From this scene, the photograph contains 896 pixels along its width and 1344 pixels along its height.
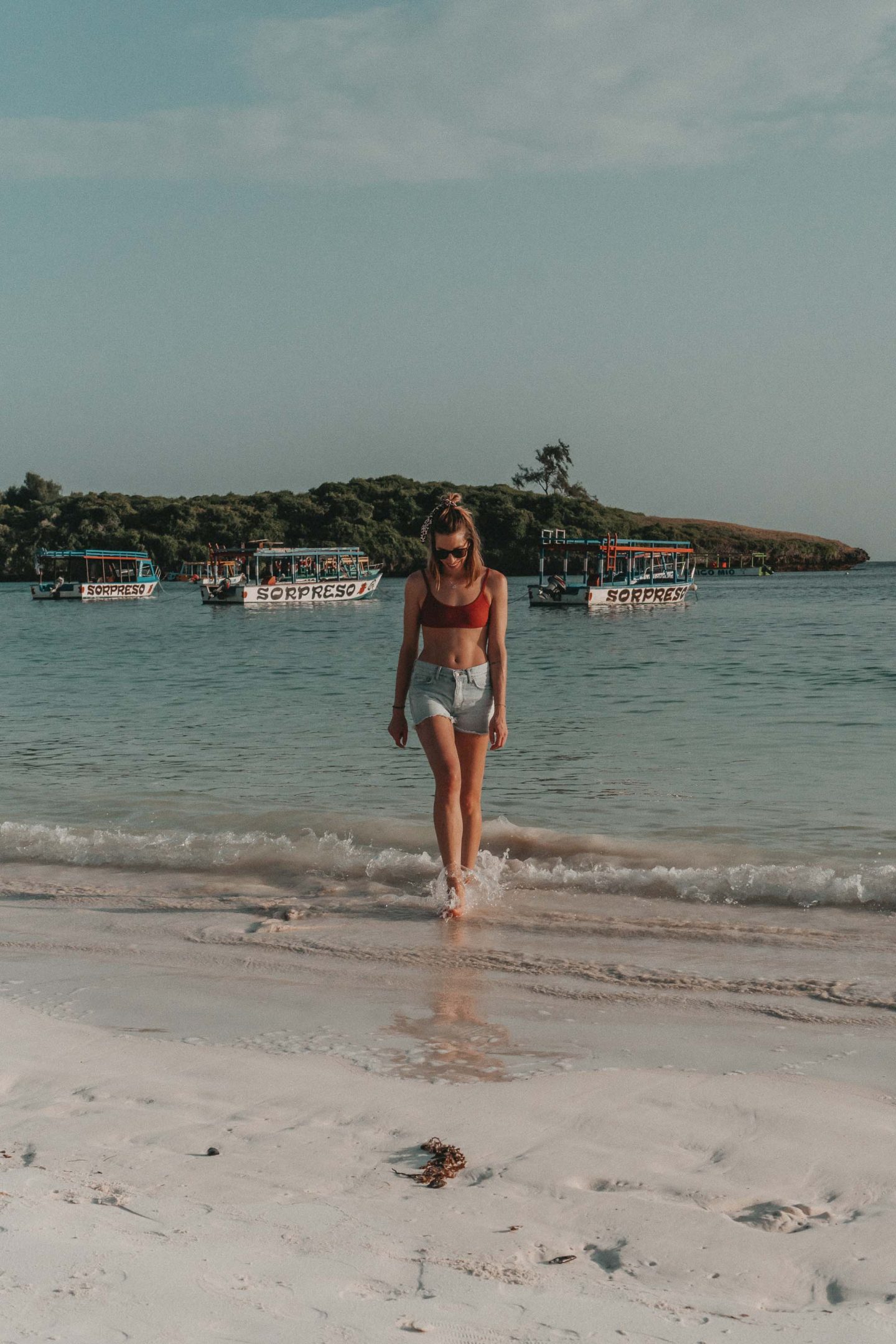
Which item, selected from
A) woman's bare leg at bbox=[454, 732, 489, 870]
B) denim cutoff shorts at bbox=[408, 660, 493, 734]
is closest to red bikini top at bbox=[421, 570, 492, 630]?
denim cutoff shorts at bbox=[408, 660, 493, 734]

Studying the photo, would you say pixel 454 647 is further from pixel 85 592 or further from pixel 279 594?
pixel 85 592

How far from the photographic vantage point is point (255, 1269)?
2.44 meters

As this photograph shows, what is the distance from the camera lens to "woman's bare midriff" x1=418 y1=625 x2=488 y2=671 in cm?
570

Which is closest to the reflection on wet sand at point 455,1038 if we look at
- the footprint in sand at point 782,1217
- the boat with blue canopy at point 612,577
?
the footprint in sand at point 782,1217

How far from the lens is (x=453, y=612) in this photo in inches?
223

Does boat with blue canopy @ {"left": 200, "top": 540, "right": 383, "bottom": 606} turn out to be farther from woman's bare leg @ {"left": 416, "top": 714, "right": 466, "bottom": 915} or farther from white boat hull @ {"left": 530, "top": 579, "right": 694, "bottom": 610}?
woman's bare leg @ {"left": 416, "top": 714, "right": 466, "bottom": 915}

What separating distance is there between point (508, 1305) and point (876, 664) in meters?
23.9

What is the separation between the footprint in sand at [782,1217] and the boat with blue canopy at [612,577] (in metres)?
55.5

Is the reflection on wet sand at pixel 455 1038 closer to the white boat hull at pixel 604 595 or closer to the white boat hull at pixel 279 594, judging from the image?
the white boat hull at pixel 604 595

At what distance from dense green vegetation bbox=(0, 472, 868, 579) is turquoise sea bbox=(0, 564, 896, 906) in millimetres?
95668

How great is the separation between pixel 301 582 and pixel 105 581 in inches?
865

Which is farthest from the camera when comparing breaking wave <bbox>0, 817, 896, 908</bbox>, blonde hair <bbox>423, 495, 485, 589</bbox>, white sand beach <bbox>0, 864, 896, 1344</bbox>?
breaking wave <bbox>0, 817, 896, 908</bbox>

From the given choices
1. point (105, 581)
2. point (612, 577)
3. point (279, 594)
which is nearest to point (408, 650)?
point (612, 577)

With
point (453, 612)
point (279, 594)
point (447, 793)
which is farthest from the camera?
point (279, 594)
